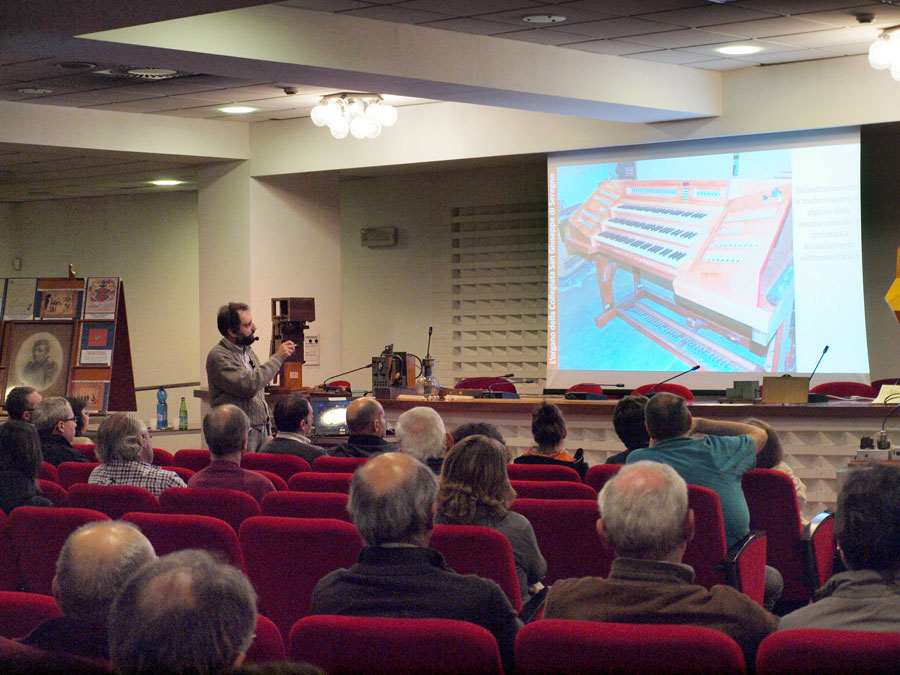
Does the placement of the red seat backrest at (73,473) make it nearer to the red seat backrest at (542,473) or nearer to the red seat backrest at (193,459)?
the red seat backrest at (193,459)

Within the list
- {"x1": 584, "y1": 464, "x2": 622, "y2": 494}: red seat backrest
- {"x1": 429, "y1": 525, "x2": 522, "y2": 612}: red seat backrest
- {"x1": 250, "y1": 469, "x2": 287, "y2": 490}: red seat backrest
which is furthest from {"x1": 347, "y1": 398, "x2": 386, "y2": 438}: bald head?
{"x1": 429, "y1": 525, "x2": 522, "y2": 612}: red seat backrest

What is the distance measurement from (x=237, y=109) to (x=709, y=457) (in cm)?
637

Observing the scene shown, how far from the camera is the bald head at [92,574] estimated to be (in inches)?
76.9

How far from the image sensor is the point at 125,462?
14.3 ft

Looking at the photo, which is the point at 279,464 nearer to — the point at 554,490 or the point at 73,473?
the point at 73,473

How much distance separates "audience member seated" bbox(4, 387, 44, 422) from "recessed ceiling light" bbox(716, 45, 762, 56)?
487cm

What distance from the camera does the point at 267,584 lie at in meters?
3.07

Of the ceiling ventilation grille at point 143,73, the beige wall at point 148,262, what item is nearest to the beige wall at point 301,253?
the ceiling ventilation grille at point 143,73

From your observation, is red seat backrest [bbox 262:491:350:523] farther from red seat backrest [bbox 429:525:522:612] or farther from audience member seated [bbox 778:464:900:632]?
audience member seated [bbox 778:464:900:632]

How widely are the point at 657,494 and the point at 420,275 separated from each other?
9.32 metres

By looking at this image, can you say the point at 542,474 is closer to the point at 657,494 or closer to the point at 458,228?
the point at 657,494

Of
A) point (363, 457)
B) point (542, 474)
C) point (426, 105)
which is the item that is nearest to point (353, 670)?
point (542, 474)

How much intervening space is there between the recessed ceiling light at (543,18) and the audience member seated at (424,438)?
293 centimetres

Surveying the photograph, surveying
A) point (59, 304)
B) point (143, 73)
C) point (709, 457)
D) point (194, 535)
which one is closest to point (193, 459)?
point (194, 535)
